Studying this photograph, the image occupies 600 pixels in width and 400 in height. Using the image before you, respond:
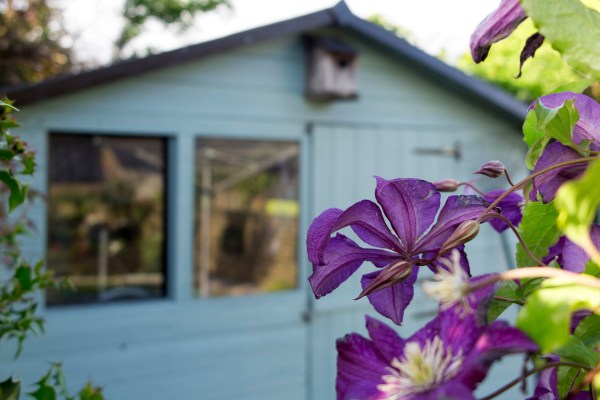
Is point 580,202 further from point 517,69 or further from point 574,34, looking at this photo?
point 517,69

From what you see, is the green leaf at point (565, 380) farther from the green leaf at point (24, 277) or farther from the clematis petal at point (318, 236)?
the green leaf at point (24, 277)

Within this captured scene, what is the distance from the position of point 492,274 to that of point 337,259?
5.5 inches

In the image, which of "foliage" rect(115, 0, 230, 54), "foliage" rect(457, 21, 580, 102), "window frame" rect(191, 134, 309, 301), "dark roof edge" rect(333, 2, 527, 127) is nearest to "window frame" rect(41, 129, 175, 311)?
"window frame" rect(191, 134, 309, 301)

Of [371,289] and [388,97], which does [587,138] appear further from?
[388,97]

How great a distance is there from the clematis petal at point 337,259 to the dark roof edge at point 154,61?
2985mm

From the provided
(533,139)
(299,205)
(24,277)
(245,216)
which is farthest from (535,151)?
(245,216)

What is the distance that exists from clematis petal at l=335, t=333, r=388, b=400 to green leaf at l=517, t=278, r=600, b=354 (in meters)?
0.15

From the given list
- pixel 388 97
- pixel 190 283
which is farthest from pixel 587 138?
pixel 388 97

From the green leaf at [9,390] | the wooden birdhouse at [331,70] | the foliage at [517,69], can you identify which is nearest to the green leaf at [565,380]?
the green leaf at [9,390]

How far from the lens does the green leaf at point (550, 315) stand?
254 millimetres

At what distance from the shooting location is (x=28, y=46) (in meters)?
7.43

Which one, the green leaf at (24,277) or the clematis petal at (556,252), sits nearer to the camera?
the clematis petal at (556,252)

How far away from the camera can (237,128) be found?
4.33 meters

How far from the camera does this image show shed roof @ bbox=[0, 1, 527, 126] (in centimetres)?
352
